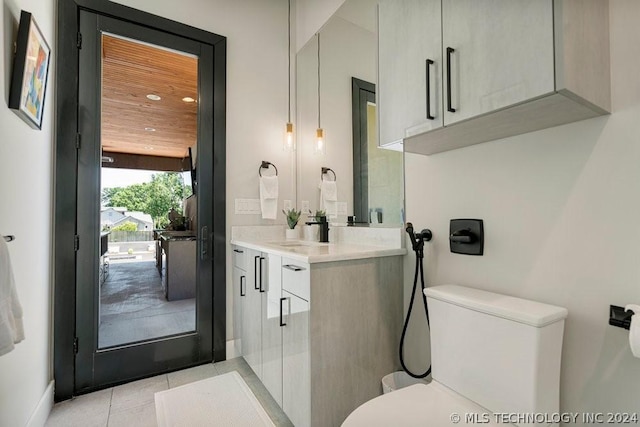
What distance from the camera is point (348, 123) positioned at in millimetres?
2193

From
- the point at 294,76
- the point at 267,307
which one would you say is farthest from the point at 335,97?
the point at 267,307

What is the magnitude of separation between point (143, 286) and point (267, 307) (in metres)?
1.10

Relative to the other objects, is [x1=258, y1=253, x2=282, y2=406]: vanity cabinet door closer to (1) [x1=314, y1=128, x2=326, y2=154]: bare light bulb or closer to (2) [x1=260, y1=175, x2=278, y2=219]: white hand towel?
(2) [x1=260, y1=175, x2=278, y2=219]: white hand towel

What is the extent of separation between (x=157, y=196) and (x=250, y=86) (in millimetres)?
1172

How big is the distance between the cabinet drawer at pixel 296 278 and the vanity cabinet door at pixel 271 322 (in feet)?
0.24

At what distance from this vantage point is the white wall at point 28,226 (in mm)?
1210

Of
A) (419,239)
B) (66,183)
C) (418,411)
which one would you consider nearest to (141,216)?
(66,183)

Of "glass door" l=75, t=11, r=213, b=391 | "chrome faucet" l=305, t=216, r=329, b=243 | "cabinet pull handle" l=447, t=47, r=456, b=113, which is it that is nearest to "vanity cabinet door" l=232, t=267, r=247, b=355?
"glass door" l=75, t=11, r=213, b=391

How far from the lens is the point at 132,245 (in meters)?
2.20

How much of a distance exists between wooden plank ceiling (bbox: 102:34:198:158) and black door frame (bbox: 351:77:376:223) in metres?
1.24

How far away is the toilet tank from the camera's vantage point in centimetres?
95

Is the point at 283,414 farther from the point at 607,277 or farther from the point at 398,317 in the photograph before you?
the point at 607,277

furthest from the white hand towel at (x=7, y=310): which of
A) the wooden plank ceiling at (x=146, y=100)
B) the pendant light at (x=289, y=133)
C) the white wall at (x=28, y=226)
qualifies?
the pendant light at (x=289, y=133)

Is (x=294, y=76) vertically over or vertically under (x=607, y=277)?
over
